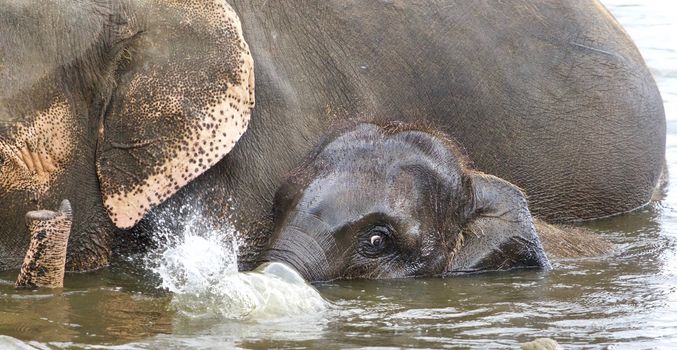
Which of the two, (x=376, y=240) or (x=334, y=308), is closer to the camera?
(x=334, y=308)

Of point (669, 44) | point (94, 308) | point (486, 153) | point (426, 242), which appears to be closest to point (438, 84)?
point (486, 153)

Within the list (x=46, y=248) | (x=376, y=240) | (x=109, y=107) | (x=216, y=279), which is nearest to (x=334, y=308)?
(x=216, y=279)

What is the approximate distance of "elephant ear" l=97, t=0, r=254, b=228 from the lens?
272 inches

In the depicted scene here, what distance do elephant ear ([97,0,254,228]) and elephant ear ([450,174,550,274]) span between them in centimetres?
108

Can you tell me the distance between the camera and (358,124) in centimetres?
732

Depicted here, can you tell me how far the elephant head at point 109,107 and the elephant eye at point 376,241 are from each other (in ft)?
2.23

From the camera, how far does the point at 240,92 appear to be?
707 centimetres

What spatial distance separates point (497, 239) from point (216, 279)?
55.5 inches

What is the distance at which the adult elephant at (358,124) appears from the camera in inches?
272

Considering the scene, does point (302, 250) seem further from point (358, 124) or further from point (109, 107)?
point (109, 107)

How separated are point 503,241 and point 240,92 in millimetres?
1274

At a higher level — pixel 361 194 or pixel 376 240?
pixel 361 194

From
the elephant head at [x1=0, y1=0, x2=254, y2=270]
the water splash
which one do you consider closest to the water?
the water splash

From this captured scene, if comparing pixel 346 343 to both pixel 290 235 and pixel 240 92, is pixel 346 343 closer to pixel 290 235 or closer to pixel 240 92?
pixel 290 235
